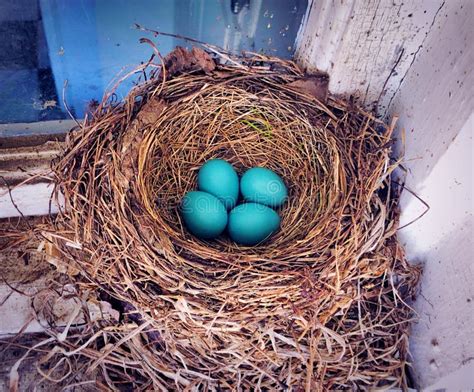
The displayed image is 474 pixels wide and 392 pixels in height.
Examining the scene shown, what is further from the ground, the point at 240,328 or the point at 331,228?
the point at 331,228

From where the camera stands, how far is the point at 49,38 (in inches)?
50.5

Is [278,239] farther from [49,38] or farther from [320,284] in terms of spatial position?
[49,38]

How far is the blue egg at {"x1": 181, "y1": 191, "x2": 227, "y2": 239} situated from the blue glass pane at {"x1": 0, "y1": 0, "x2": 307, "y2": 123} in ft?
1.47

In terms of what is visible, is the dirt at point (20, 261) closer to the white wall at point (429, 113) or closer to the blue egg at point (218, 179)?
the blue egg at point (218, 179)

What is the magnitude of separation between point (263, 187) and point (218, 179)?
13cm

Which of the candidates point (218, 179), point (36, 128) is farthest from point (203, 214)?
point (36, 128)

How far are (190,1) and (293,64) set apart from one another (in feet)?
1.11

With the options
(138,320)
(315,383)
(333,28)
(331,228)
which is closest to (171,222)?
(138,320)

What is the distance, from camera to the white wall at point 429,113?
1011 mm

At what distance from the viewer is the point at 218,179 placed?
133cm

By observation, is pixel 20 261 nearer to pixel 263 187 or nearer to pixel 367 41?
pixel 263 187

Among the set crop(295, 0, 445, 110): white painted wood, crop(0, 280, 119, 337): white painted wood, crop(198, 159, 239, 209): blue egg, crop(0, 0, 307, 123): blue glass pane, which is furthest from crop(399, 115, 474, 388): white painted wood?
crop(0, 280, 119, 337): white painted wood

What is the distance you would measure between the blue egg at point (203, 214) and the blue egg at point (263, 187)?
0.35ft

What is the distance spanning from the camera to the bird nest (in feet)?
3.37
